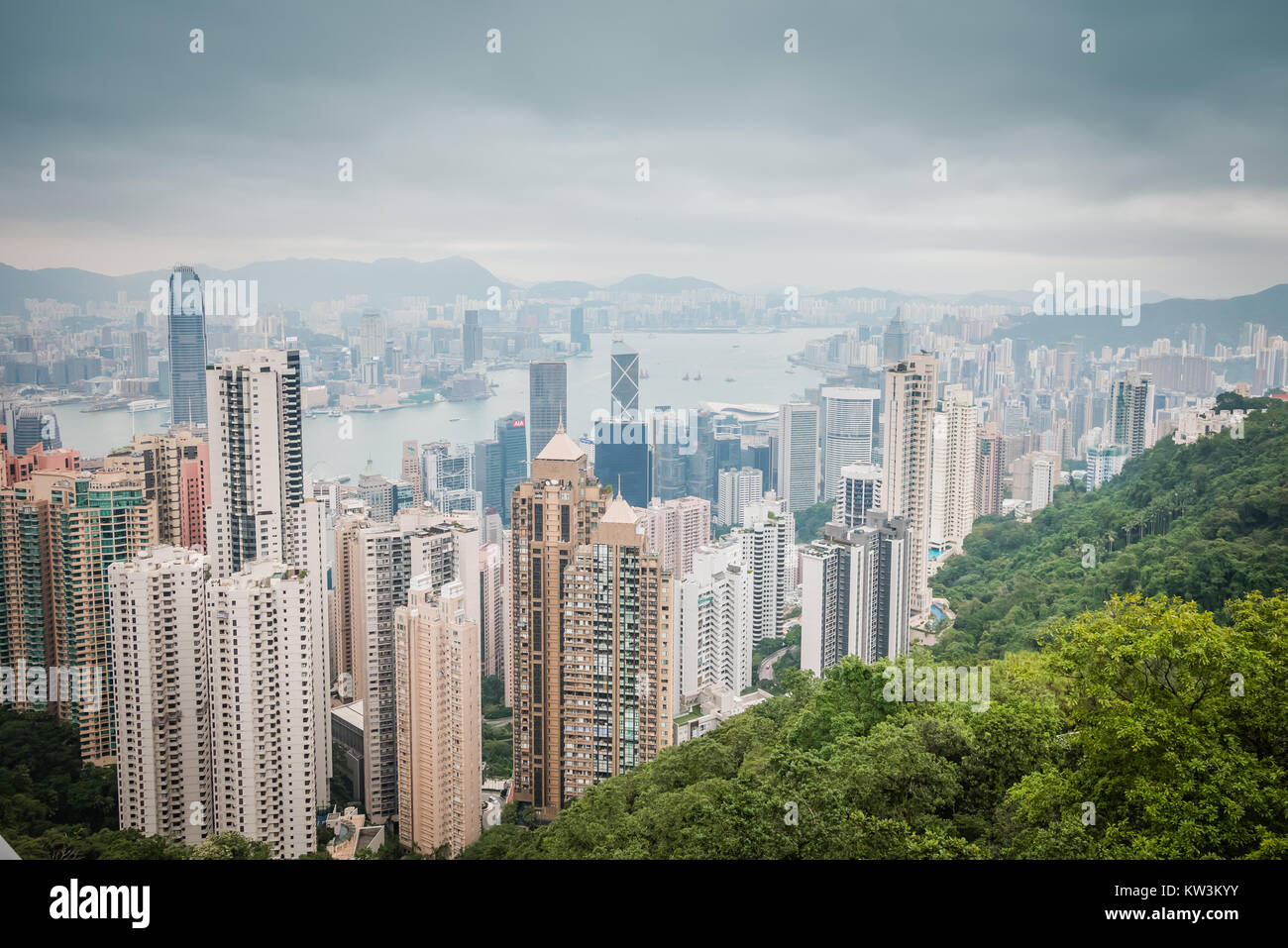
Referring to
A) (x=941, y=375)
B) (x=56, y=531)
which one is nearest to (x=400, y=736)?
(x=56, y=531)

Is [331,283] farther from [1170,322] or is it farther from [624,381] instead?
[1170,322]

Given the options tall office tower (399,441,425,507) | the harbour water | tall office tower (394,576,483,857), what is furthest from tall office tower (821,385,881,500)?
tall office tower (394,576,483,857)

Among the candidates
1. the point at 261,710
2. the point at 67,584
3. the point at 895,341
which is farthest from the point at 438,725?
the point at 895,341

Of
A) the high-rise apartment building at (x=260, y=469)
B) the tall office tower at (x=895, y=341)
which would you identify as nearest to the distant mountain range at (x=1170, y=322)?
the tall office tower at (x=895, y=341)

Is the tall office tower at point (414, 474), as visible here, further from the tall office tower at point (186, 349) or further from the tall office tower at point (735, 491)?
the tall office tower at point (735, 491)

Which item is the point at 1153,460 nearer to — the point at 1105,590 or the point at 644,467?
the point at 1105,590

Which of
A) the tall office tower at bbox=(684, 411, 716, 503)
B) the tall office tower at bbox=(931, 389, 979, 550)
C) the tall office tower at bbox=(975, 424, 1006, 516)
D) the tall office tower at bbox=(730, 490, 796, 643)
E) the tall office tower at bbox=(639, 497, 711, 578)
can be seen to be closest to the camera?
the tall office tower at bbox=(639, 497, 711, 578)

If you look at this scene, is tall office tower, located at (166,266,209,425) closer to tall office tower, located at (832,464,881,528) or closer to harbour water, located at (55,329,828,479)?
harbour water, located at (55,329,828,479)
